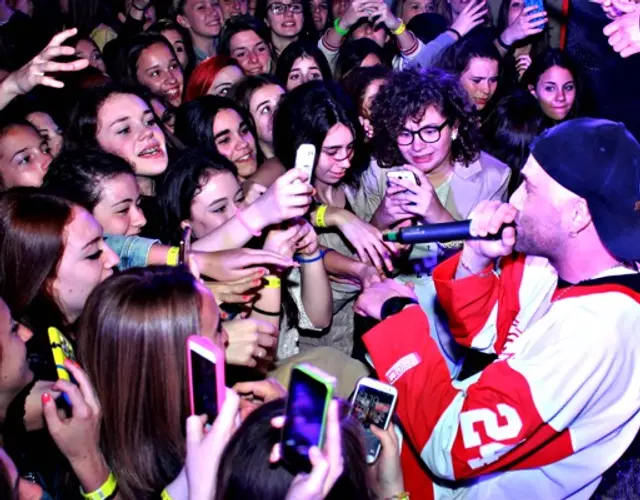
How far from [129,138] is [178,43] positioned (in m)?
2.04

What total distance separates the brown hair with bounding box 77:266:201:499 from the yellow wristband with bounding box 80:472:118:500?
0.07ft

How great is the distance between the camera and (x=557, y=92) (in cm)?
445

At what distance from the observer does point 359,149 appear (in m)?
3.43

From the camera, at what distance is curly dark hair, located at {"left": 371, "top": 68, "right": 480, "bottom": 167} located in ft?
10.4

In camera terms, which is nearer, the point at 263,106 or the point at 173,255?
the point at 173,255

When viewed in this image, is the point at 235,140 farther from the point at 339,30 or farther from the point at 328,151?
the point at 339,30

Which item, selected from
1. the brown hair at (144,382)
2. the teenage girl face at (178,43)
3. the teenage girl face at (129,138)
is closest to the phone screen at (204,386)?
the brown hair at (144,382)

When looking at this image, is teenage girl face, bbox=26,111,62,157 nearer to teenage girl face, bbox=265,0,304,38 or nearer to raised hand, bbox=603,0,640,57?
teenage girl face, bbox=265,0,304,38

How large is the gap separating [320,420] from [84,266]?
1271mm

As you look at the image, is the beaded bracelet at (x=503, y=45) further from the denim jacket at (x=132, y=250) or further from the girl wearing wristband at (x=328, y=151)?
the denim jacket at (x=132, y=250)

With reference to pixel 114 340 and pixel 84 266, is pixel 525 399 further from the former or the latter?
pixel 84 266

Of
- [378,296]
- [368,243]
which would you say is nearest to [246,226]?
[368,243]

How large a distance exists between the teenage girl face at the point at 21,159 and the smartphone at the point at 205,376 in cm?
193

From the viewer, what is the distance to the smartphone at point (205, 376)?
138cm
